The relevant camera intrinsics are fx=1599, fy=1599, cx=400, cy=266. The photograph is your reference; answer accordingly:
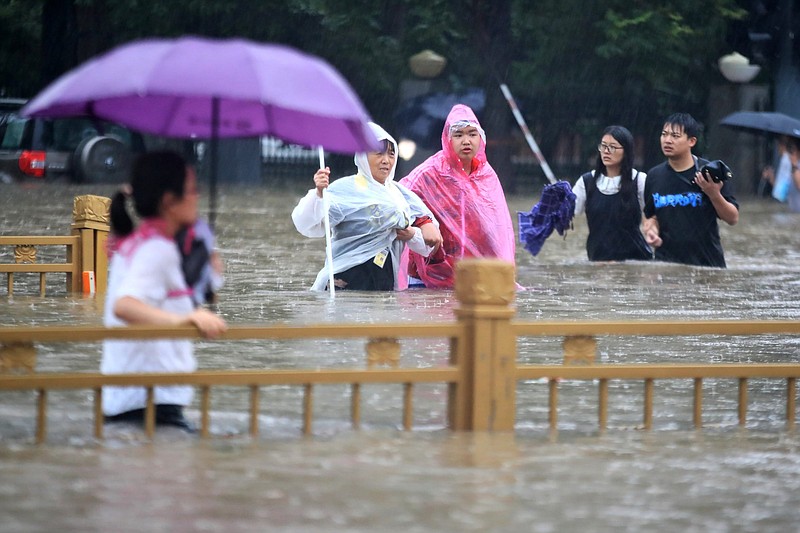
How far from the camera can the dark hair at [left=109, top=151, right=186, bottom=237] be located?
20.8ft

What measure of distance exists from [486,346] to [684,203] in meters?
8.32

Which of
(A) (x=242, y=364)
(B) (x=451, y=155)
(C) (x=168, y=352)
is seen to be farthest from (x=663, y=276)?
(C) (x=168, y=352)

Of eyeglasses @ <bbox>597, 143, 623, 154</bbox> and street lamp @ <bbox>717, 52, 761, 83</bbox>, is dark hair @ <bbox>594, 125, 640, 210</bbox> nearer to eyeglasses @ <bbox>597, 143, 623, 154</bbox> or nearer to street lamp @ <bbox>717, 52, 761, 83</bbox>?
eyeglasses @ <bbox>597, 143, 623, 154</bbox>

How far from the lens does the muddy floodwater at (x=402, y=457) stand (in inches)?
223

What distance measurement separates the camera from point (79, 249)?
13180mm

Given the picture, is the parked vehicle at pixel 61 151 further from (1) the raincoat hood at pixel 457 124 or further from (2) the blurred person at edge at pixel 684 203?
(1) the raincoat hood at pixel 457 124

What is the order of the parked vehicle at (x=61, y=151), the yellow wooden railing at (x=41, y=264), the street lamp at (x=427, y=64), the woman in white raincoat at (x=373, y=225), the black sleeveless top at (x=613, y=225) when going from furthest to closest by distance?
the street lamp at (x=427, y=64)
the parked vehicle at (x=61, y=151)
the black sleeveless top at (x=613, y=225)
the woman in white raincoat at (x=373, y=225)
the yellow wooden railing at (x=41, y=264)

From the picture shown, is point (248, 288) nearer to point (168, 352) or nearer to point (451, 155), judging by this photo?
point (451, 155)

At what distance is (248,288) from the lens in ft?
47.0

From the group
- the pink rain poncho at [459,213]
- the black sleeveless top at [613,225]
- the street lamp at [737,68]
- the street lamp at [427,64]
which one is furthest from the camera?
the street lamp at [737,68]

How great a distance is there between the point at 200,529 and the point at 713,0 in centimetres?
3105

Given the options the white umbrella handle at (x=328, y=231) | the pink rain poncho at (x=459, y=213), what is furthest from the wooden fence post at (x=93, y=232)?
the pink rain poncho at (x=459, y=213)

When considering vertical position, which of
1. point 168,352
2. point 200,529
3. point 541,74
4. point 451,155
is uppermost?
point 541,74

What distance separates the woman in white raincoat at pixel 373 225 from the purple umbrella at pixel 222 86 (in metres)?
5.60
